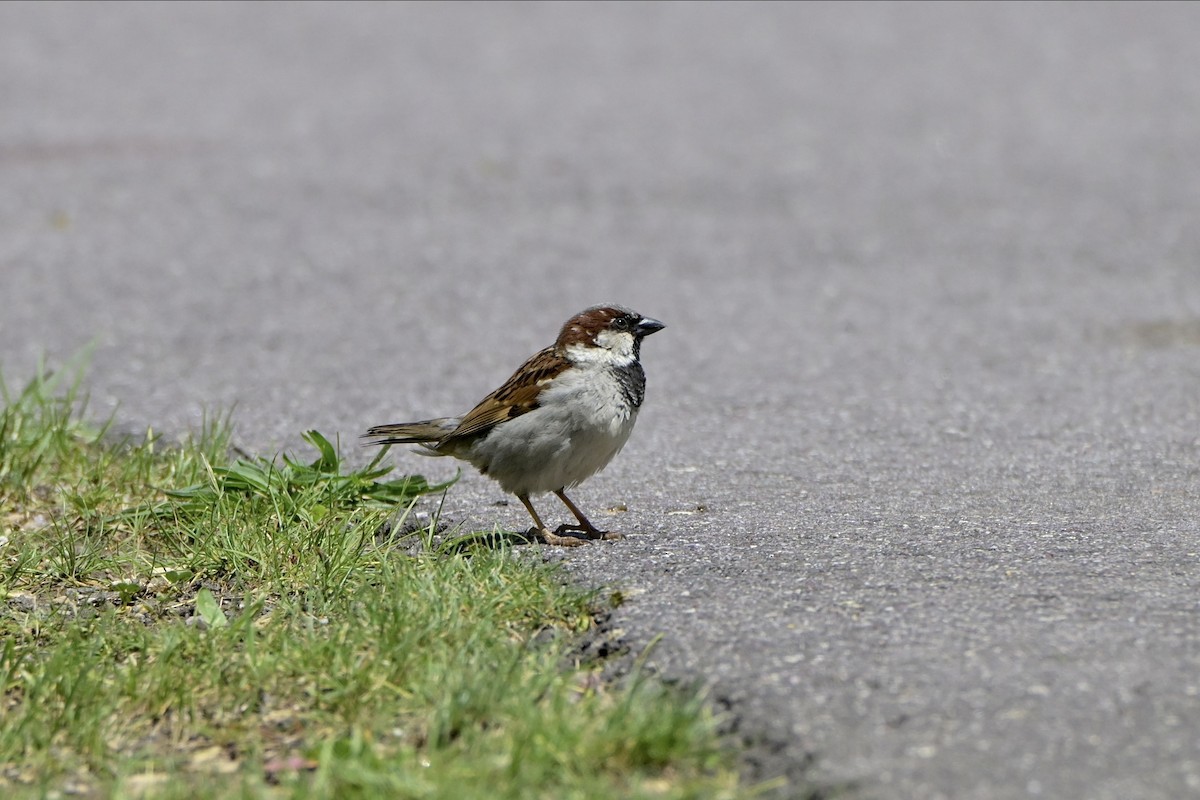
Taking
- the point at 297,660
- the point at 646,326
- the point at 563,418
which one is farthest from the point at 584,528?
the point at 297,660

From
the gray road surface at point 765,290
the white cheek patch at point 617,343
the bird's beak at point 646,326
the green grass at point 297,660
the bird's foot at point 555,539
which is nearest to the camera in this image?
the green grass at point 297,660

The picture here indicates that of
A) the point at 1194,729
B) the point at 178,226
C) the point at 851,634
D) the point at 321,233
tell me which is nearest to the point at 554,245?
the point at 321,233

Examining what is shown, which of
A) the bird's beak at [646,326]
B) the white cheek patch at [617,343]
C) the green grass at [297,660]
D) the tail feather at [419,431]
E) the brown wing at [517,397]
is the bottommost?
the green grass at [297,660]

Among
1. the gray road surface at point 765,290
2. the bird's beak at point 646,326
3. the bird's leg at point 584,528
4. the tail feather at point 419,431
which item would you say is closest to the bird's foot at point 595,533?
the bird's leg at point 584,528

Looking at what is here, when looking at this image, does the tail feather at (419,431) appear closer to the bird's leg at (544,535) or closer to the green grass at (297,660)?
the green grass at (297,660)

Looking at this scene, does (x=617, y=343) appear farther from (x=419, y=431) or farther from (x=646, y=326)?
(x=419, y=431)

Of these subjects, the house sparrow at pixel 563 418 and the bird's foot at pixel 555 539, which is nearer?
the bird's foot at pixel 555 539

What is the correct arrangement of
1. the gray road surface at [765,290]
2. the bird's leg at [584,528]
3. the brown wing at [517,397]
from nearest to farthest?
the gray road surface at [765,290] → the bird's leg at [584,528] → the brown wing at [517,397]

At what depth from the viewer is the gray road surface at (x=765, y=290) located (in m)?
3.89

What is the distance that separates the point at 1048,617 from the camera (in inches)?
160

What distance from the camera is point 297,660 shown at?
3998 mm

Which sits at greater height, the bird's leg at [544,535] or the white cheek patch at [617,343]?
the white cheek patch at [617,343]

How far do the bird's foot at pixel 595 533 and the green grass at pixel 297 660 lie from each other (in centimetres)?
34

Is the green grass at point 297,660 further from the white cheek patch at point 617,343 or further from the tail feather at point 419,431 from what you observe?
the white cheek patch at point 617,343
